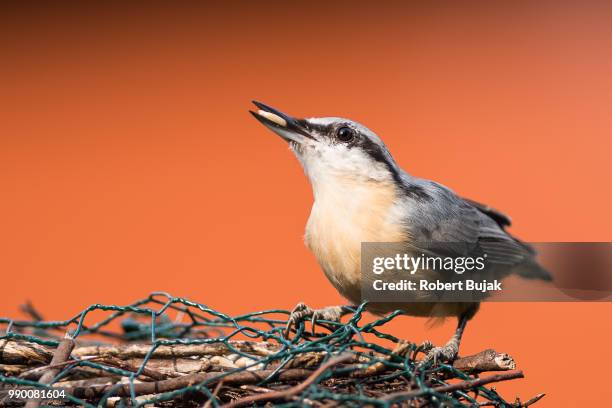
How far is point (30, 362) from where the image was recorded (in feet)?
5.74

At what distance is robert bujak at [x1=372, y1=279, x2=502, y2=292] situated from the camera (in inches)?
85.0

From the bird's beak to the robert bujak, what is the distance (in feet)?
1.99

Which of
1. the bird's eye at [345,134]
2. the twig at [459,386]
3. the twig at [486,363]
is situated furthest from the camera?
the bird's eye at [345,134]

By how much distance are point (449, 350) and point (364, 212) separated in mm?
513

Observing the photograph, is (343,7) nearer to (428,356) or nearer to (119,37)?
(119,37)

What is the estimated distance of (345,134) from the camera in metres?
2.47

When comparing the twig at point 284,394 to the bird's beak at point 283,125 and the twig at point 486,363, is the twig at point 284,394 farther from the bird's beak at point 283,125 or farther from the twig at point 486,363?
the bird's beak at point 283,125

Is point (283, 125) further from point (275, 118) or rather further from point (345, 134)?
point (345, 134)

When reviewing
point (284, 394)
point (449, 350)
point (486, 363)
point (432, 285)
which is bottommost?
point (284, 394)

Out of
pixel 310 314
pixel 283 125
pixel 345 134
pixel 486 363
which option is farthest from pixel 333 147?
pixel 486 363

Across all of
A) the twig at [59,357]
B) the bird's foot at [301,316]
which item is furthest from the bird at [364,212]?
the twig at [59,357]

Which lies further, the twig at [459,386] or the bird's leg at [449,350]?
the bird's leg at [449,350]

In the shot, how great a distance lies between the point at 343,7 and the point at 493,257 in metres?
2.32

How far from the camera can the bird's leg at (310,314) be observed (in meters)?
1.91
